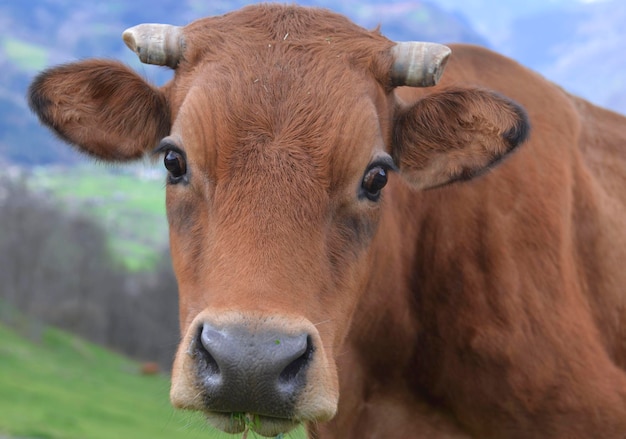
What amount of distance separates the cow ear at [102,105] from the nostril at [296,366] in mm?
2134

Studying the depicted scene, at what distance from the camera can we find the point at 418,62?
497 centimetres

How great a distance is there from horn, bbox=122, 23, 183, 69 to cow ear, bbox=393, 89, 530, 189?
4.70 feet

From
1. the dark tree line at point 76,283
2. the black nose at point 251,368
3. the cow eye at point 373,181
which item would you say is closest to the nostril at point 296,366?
the black nose at point 251,368

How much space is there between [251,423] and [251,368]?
1.46ft

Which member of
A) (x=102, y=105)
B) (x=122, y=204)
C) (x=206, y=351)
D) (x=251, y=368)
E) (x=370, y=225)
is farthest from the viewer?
(x=122, y=204)

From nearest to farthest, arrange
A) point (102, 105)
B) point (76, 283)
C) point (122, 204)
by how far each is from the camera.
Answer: point (102, 105) → point (76, 283) → point (122, 204)

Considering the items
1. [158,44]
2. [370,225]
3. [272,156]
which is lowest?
[370,225]

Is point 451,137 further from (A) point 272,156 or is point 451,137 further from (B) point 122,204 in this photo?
(B) point 122,204

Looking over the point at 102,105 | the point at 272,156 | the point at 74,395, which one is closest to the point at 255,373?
the point at 272,156

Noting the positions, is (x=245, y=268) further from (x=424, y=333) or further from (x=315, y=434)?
(x=315, y=434)

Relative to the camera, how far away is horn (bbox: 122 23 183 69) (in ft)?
16.5

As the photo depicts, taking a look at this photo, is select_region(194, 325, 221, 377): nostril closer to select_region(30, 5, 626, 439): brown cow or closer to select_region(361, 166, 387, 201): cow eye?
select_region(30, 5, 626, 439): brown cow

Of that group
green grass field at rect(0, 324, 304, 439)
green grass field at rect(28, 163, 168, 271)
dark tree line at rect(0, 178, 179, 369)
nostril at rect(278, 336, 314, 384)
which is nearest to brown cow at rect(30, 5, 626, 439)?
nostril at rect(278, 336, 314, 384)

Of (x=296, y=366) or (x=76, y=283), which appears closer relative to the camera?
(x=296, y=366)
